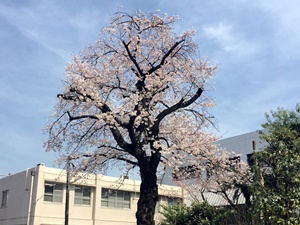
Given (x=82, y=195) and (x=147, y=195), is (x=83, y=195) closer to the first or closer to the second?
(x=82, y=195)

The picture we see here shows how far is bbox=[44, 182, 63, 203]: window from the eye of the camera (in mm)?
28469

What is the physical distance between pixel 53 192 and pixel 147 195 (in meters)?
18.0

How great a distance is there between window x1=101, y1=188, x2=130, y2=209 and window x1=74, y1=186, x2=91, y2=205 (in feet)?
4.07

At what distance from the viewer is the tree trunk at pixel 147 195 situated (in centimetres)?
1227

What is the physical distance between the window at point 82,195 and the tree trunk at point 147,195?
1854 centimetres

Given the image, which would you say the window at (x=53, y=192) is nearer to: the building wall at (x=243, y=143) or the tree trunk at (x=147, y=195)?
the building wall at (x=243, y=143)

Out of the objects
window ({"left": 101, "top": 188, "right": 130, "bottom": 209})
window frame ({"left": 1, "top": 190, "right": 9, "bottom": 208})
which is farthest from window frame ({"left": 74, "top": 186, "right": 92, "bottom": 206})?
window frame ({"left": 1, "top": 190, "right": 9, "bottom": 208})

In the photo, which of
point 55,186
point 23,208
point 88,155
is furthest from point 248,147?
point 88,155

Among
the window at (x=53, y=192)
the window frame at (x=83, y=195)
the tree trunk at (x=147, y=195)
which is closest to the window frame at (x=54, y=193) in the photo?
the window at (x=53, y=192)

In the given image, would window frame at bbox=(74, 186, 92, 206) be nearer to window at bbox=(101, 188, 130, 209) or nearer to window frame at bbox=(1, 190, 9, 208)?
window at bbox=(101, 188, 130, 209)

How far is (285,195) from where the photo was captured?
12.7m

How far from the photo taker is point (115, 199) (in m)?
32.6

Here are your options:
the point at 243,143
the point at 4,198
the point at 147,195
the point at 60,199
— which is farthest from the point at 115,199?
the point at 147,195

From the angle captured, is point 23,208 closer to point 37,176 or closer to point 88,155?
point 37,176
